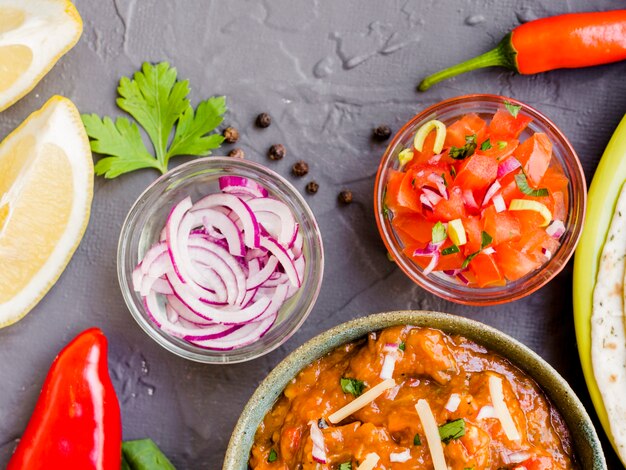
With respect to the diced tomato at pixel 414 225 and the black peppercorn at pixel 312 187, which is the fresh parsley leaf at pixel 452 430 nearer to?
the diced tomato at pixel 414 225

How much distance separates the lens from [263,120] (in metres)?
2.78

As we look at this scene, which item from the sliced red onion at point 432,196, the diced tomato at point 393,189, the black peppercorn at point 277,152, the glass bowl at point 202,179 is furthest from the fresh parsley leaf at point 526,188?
the black peppercorn at point 277,152

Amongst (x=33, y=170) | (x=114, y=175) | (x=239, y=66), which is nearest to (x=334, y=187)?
(x=239, y=66)

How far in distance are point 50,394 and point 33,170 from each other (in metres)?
0.79

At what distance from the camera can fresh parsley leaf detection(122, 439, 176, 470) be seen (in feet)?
8.91

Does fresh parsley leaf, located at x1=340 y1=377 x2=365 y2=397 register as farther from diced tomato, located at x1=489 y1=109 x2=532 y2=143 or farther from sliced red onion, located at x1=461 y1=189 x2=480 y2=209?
diced tomato, located at x1=489 y1=109 x2=532 y2=143

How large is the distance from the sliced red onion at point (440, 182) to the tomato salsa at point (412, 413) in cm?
44

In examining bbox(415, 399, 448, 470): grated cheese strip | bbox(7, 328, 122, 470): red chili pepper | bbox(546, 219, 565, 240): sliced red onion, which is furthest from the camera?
bbox(7, 328, 122, 470): red chili pepper

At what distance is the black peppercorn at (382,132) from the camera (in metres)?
2.77

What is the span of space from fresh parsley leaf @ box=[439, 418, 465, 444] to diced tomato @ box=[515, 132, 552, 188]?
803 millimetres

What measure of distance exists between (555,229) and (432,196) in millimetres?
469

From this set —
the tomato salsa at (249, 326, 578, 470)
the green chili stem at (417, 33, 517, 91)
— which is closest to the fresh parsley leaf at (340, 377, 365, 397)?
the tomato salsa at (249, 326, 578, 470)

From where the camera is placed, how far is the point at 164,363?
283 cm

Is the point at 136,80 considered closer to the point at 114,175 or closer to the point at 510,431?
the point at 114,175
